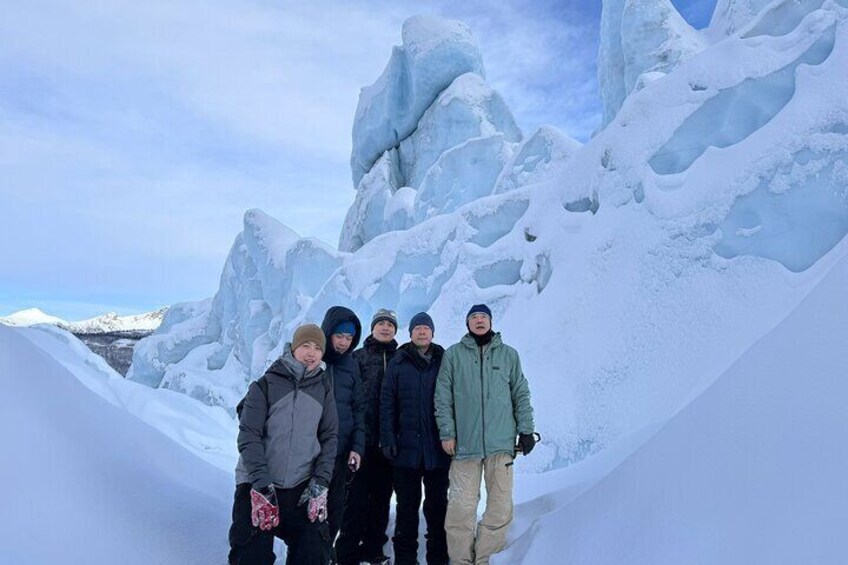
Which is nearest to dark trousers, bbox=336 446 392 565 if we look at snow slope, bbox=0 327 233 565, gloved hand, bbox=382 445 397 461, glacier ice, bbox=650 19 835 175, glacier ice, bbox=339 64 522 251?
gloved hand, bbox=382 445 397 461

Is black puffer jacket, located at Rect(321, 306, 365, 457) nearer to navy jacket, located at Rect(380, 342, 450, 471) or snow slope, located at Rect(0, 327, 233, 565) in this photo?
navy jacket, located at Rect(380, 342, 450, 471)

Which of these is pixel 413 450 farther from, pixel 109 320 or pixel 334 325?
pixel 109 320

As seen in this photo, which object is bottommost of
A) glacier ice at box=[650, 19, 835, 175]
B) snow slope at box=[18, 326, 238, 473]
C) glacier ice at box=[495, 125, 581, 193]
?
snow slope at box=[18, 326, 238, 473]

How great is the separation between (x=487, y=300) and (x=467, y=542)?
694 cm

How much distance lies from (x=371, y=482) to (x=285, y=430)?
1262 mm

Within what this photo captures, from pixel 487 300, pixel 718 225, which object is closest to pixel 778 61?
pixel 718 225

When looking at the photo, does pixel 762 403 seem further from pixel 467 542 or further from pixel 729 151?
pixel 729 151

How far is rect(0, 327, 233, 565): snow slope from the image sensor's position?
2.44 metres

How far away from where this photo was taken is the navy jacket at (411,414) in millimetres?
3559

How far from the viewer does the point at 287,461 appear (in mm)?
2750

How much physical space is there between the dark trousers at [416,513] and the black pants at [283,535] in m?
0.79

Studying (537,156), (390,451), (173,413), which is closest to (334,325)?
(390,451)

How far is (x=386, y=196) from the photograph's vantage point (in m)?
27.2

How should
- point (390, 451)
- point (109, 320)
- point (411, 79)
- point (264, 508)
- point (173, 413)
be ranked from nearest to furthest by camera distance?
point (264, 508), point (390, 451), point (173, 413), point (411, 79), point (109, 320)
